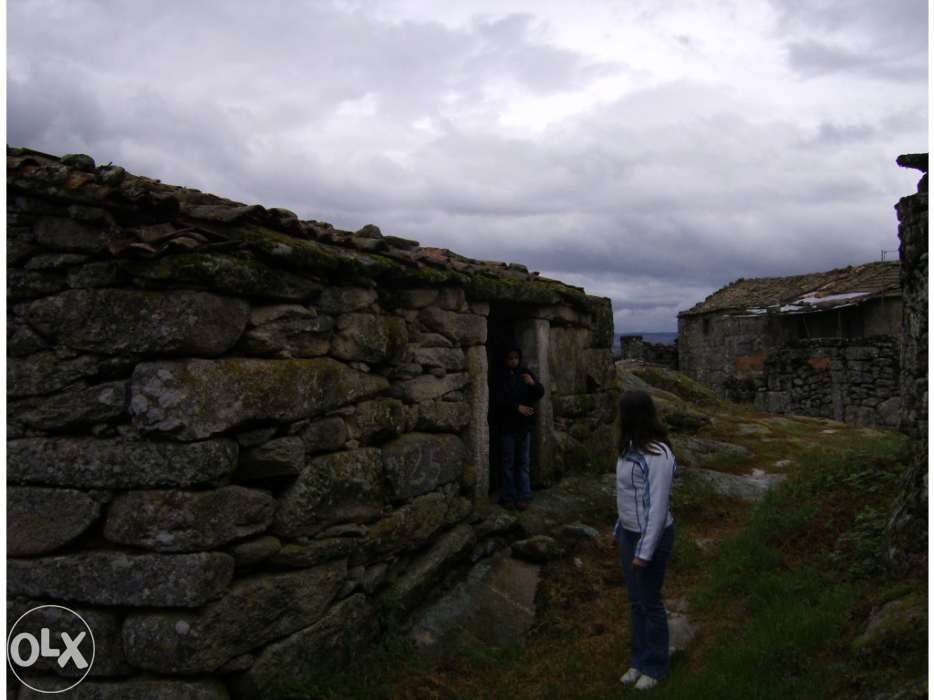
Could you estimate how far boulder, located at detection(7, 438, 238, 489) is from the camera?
→ 13.5ft

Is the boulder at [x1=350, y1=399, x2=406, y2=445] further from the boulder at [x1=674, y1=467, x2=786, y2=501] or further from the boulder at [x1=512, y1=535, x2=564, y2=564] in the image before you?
the boulder at [x1=674, y1=467, x2=786, y2=501]

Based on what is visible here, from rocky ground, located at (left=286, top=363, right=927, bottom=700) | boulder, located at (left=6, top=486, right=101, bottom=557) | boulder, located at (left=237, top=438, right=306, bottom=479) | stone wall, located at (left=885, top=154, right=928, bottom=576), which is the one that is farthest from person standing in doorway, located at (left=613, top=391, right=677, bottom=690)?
boulder, located at (left=6, top=486, right=101, bottom=557)

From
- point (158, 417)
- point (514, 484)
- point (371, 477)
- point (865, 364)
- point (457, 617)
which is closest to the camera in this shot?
point (158, 417)

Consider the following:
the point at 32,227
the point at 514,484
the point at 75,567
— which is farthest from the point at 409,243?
the point at 75,567

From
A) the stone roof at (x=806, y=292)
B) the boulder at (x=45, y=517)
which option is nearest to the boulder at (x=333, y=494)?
the boulder at (x=45, y=517)

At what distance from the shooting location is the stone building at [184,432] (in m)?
4.13

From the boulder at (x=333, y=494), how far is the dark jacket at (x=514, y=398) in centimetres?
236

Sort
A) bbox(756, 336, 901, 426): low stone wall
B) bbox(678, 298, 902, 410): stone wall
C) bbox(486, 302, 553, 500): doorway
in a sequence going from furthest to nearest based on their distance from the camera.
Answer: bbox(678, 298, 902, 410): stone wall
bbox(756, 336, 901, 426): low stone wall
bbox(486, 302, 553, 500): doorway

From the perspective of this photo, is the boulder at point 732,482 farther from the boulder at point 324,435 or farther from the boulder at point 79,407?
the boulder at point 79,407

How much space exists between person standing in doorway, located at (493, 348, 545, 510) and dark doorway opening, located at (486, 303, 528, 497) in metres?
0.28

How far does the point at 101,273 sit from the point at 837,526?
5665 millimetres

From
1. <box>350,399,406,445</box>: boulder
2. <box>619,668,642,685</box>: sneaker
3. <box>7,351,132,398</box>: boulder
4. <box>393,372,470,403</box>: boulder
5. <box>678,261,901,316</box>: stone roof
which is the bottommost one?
<box>619,668,642,685</box>: sneaker

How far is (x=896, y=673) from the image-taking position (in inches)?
141

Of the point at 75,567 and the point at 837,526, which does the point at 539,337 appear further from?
the point at 75,567
